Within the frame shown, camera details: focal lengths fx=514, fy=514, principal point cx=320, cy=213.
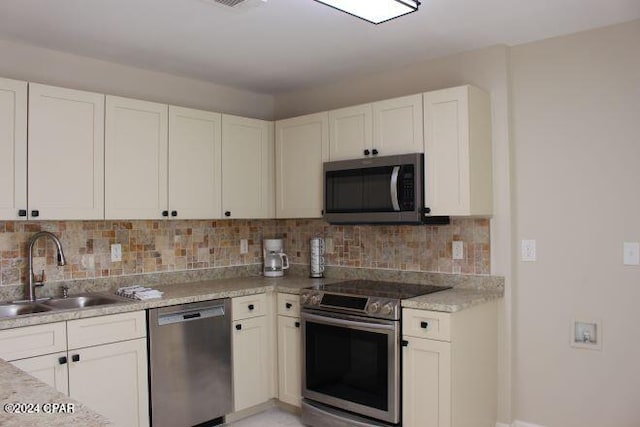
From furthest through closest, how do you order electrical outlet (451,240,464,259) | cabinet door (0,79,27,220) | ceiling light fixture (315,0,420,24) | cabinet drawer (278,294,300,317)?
cabinet drawer (278,294,300,317) → electrical outlet (451,240,464,259) → cabinet door (0,79,27,220) → ceiling light fixture (315,0,420,24)

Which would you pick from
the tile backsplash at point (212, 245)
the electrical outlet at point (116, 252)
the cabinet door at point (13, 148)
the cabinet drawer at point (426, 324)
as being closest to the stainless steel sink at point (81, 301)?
the tile backsplash at point (212, 245)

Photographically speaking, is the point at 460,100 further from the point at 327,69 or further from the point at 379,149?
the point at 327,69

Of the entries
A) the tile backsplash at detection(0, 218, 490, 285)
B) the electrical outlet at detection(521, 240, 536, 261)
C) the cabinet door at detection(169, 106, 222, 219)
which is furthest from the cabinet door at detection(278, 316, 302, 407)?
the electrical outlet at detection(521, 240, 536, 261)

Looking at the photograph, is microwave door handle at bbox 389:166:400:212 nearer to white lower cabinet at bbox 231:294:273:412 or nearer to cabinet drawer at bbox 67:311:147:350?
white lower cabinet at bbox 231:294:273:412

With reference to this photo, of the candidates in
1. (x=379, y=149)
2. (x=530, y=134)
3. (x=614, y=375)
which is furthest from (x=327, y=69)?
(x=614, y=375)

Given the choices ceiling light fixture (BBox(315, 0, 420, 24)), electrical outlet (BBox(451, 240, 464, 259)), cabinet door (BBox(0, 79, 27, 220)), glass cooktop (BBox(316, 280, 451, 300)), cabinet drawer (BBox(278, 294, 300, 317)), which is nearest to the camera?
ceiling light fixture (BBox(315, 0, 420, 24))

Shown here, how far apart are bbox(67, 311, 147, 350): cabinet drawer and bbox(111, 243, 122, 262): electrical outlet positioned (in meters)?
0.65

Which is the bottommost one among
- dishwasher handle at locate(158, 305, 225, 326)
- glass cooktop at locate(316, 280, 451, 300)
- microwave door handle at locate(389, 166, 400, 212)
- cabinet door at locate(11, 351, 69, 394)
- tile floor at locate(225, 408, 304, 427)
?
tile floor at locate(225, 408, 304, 427)

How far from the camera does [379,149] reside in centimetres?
332

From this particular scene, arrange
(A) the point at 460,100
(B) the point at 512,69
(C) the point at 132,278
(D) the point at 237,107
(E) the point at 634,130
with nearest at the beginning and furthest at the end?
(E) the point at 634,130, (A) the point at 460,100, (B) the point at 512,69, (C) the point at 132,278, (D) the point at 237,107

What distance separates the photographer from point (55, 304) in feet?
9.80

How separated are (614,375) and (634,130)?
134cm

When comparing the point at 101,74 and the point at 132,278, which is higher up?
the point at 101,74

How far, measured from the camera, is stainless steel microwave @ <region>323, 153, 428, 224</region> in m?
3.09
